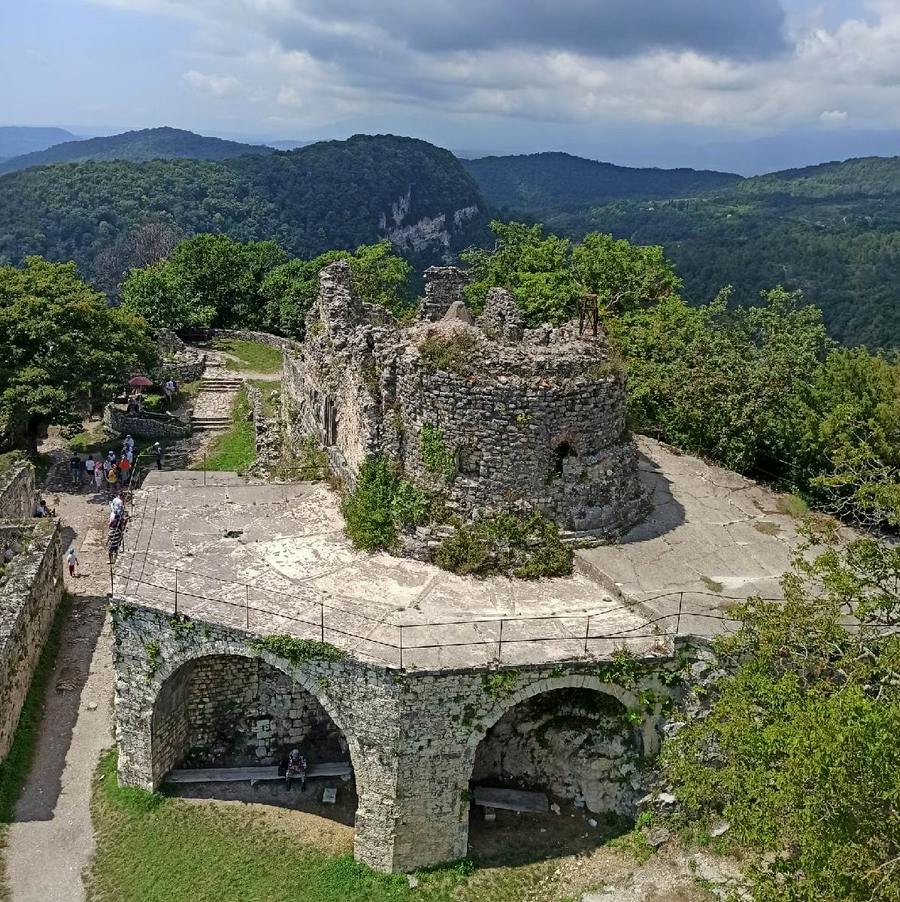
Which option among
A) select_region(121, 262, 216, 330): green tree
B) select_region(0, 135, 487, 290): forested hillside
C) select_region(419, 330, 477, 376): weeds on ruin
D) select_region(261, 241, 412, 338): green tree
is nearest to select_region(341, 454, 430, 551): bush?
select_region(419, 330, 477, 376): weeds on ruin

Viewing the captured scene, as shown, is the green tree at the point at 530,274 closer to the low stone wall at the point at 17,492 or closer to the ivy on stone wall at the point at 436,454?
the ivy on stone wall at the point at 436,454

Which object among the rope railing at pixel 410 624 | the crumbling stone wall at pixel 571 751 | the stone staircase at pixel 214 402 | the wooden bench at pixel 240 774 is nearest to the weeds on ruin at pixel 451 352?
the rope railing at pixel 410 624

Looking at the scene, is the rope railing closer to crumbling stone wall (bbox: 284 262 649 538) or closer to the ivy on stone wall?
crumbling stone wall (bbox: 284 262 649 538)

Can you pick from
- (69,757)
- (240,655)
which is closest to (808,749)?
(240,655)

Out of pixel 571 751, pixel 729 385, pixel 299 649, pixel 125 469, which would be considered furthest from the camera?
pixel 125 469

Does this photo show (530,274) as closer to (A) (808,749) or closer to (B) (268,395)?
(B) (268,395)

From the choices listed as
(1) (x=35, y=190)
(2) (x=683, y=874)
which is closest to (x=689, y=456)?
(2) (x=683, y=874)
